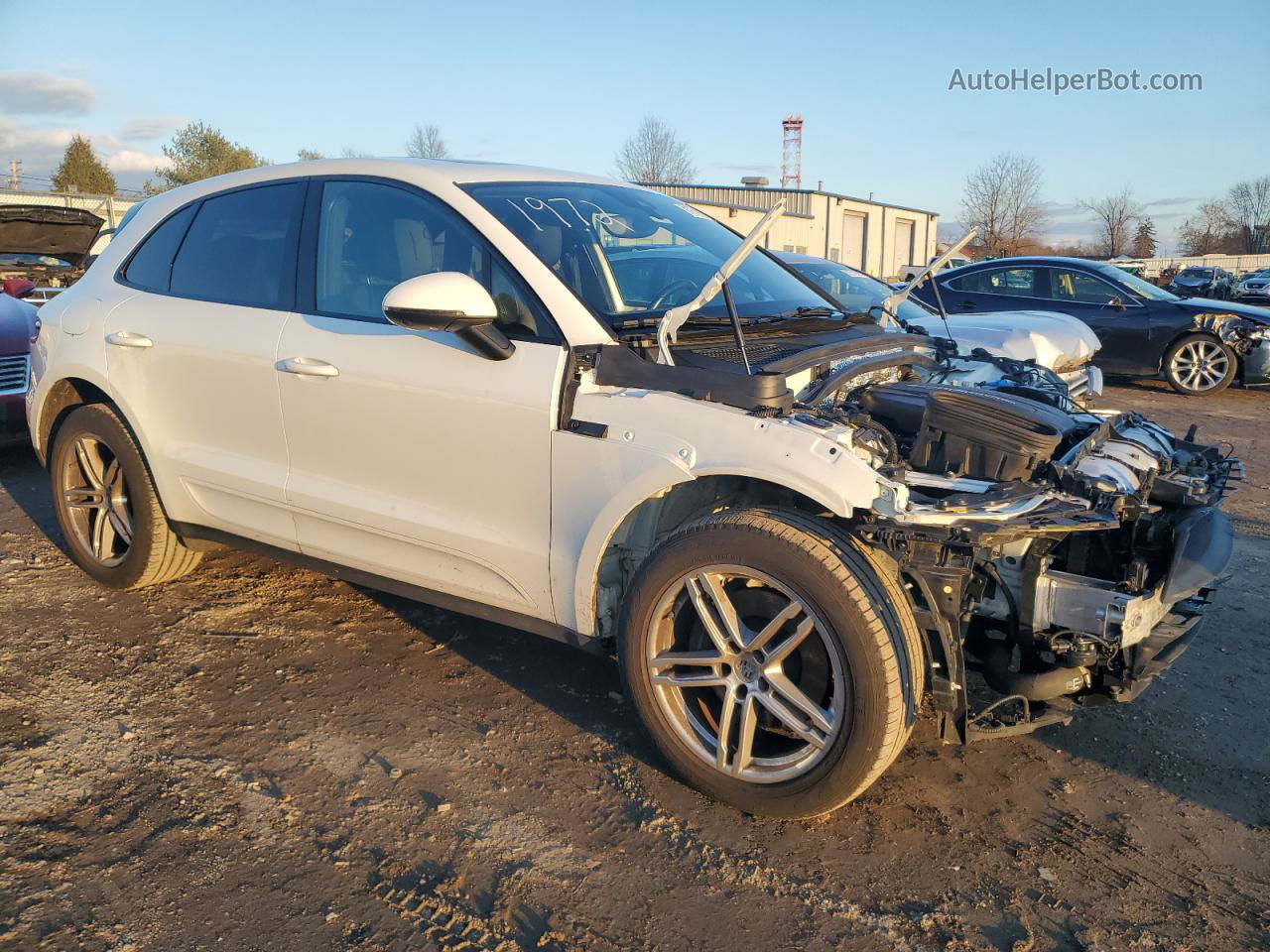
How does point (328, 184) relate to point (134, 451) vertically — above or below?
above

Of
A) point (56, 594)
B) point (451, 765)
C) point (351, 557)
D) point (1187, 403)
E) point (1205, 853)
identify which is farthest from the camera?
point (1187, 403)

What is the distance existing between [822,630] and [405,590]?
1.62 metres

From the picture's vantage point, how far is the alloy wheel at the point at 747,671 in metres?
2.71

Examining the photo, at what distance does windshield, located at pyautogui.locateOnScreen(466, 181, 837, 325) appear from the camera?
10.8 ft

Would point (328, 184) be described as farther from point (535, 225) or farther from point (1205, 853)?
point (1205, 853)

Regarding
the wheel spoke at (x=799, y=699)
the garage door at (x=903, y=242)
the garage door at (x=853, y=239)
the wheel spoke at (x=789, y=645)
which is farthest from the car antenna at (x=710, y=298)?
the garage door at (x=903, y=242)

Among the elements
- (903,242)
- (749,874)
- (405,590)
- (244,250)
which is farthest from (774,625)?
(903,242)

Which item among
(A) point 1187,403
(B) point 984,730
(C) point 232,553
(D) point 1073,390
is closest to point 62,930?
(B) point 984,730

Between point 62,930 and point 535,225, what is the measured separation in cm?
239

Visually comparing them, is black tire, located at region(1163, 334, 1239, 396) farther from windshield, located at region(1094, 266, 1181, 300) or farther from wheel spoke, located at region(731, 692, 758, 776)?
wheel spoke, located at region(731, 692, 758, 776)

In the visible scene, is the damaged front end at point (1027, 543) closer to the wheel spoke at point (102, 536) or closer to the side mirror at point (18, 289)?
the wheel spoke at point (102, 536)

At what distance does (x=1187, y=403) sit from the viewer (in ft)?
34.2

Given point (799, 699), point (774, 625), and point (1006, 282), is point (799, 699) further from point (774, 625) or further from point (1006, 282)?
point (1006, 282)

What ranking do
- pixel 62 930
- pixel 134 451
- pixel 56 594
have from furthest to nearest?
pixel 56 594
pixel 134 451
pixel 62 930
